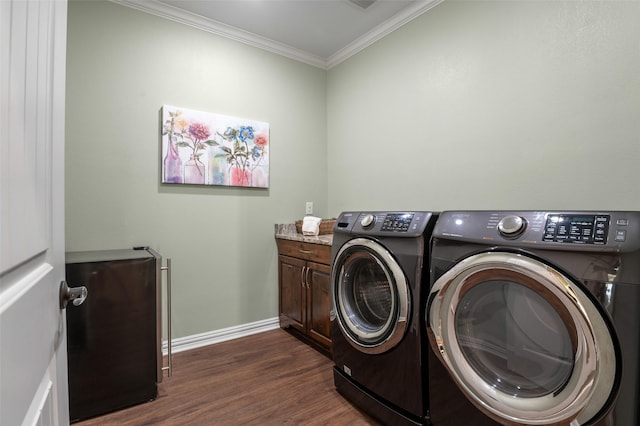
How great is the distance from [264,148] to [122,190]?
3.94 ft

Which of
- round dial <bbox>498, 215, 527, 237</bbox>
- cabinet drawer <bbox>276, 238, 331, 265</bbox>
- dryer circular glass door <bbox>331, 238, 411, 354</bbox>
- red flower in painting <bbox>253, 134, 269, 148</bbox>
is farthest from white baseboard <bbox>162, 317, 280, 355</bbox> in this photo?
round dial <bbox>498, 215, 527, 237</bbox>

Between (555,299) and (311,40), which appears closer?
(555,299)

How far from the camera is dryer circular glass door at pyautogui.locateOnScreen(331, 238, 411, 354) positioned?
1524 mm

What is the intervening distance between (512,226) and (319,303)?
5.20 ft

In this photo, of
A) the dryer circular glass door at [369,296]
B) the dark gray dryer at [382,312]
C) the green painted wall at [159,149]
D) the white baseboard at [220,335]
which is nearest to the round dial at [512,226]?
the dark gray dryer at [382,312]

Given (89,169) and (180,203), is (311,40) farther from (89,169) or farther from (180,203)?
(89,169)

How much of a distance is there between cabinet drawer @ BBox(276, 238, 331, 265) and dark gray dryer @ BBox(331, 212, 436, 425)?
16.5 inches

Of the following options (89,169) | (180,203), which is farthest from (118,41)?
(180,203)

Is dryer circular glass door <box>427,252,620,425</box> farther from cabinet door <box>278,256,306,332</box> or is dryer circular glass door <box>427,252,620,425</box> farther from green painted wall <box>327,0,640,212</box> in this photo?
cabinet door <box>278,256,306,332</box>

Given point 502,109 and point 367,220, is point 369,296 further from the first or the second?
point 502,109

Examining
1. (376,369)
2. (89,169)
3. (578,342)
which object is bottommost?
(376,369)

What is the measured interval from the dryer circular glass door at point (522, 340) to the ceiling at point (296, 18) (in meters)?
2.15

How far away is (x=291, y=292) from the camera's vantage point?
2.81m

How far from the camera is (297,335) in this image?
2.80 m
